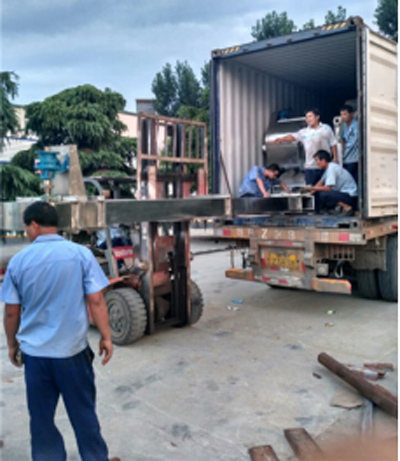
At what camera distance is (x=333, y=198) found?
6.11 m

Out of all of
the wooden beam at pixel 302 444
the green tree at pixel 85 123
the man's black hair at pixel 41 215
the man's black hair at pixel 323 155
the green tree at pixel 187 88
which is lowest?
the wooden beam at pixel 302 444

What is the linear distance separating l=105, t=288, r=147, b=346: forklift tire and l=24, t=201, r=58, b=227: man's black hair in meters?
2.44

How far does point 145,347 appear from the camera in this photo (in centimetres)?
504

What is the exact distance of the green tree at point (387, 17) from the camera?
17.6 meters

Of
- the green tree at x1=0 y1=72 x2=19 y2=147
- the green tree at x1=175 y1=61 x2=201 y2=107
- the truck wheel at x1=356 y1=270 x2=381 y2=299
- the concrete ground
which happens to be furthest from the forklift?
the green tree at x1=175 y1=61 x2=201 y2=107

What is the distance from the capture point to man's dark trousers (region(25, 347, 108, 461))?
2.54 m

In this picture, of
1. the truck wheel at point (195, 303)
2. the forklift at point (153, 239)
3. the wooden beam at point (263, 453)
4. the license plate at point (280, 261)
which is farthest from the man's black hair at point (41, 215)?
the license plate at point (280, 261)

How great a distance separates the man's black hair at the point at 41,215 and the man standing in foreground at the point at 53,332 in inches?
0.5

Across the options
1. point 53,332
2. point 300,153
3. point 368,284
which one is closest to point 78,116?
point 300,153

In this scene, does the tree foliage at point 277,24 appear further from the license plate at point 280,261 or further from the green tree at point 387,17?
the license plate at point 280,261

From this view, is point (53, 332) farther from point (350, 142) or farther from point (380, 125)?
point (350, 142)

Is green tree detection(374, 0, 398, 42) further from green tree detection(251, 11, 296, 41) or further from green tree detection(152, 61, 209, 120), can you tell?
green tree detection(152, 61, 209, 120)

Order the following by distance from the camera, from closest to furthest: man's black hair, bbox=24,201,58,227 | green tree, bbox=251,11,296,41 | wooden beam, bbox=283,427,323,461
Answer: man's black hair, bbox=24,201,58,227
wooden beam, bbox=283,427,323,461
green tree, bbox=251,11,296,41

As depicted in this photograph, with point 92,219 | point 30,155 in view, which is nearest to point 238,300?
point 92,219
